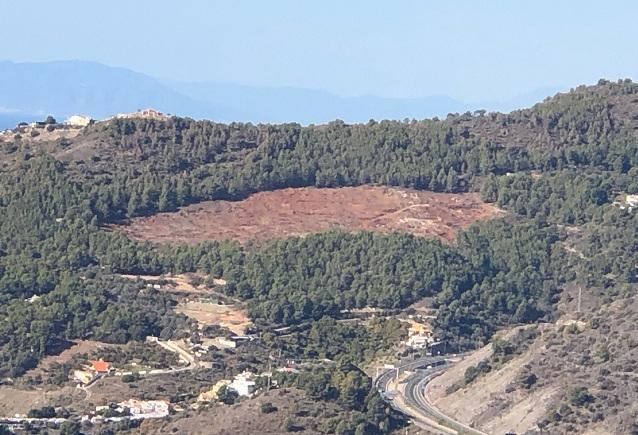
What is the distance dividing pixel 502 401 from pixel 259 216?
94.3 feet

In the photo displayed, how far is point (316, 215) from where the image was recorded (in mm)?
85125

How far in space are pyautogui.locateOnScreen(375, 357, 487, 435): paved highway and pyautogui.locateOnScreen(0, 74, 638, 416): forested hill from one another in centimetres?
471

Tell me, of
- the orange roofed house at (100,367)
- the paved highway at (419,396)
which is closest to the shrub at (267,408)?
the paved highway at (419,396)

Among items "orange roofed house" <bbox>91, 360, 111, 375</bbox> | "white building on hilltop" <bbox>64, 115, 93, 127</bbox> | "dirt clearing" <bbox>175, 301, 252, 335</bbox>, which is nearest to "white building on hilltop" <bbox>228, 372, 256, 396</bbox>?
"orange roofed house" <bbox>91, 360, 111, 375</bbox>

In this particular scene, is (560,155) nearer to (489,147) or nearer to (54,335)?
(489,147)

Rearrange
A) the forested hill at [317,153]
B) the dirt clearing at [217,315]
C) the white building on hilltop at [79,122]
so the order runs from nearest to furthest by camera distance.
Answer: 1. the dirt clearing at [217,315]
2. the forested hill at [317,153]
3. the white building on hilltop at [79,122]

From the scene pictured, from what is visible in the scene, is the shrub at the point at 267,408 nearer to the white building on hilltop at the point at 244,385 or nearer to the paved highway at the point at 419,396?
the white building on hilltop at the point at 244,385

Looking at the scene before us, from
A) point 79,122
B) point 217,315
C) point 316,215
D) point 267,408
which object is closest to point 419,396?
point 267,408

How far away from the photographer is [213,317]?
7131 centimetres

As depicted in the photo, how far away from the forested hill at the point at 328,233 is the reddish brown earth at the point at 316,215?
83cm

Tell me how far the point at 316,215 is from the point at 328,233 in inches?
232

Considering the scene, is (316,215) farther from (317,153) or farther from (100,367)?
(100,367)

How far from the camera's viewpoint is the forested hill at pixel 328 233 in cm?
7156

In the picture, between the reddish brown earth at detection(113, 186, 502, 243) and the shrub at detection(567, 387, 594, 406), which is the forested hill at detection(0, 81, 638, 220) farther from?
the shrub at detection(567, 387, 594, 406)
